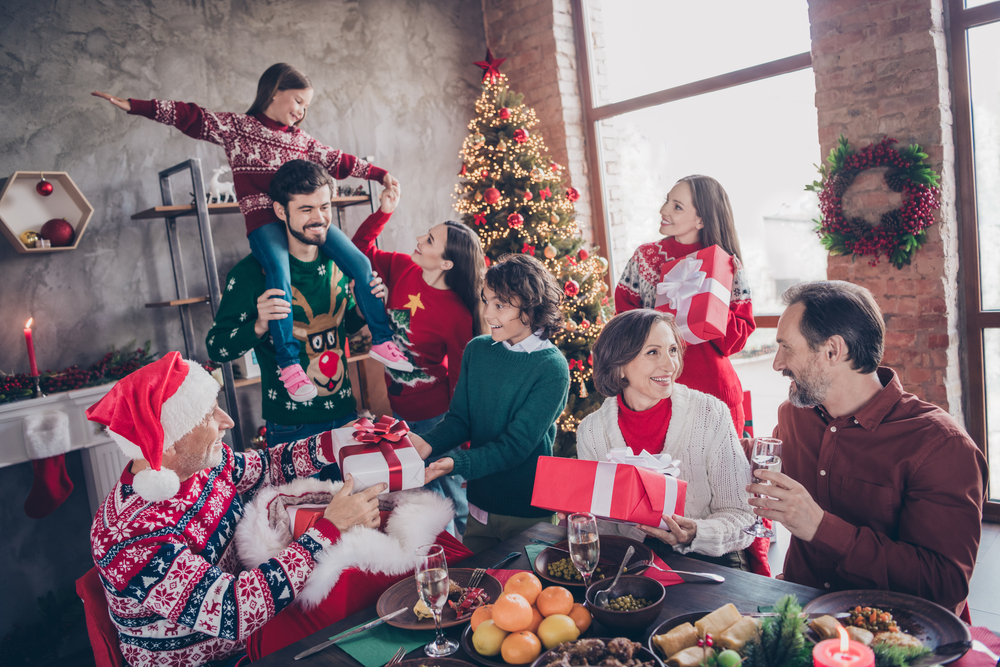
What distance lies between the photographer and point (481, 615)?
1234 millimetres

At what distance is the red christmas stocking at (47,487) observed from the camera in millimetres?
2840

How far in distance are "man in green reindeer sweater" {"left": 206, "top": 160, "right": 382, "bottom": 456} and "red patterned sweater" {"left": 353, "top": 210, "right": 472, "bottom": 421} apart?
0.24 meters

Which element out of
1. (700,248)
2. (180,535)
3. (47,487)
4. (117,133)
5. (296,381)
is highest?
(117,133)

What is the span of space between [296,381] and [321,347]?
0.22 m

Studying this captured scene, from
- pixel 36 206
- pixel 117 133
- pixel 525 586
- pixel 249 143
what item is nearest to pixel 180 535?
pixel 525 586

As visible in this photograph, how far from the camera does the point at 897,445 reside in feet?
4.72

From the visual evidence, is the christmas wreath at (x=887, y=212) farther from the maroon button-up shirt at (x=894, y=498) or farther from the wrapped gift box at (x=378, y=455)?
the wrapped gift box at (x=378, y=455)

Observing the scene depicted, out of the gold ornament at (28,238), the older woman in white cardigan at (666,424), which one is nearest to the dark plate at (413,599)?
the older woman in white cardigan at (666,424)

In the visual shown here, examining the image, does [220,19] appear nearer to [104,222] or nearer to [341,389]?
[104,222]

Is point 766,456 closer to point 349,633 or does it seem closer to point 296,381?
point 349,633

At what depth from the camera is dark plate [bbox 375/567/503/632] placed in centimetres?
129

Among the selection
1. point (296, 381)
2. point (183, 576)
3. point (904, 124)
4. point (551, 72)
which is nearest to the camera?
point (183, 576)

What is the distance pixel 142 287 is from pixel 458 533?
2263mm

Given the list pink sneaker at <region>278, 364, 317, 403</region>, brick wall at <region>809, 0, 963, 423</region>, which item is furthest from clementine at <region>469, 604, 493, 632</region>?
brick wall at <region>809, 0, 963, 423</region>
